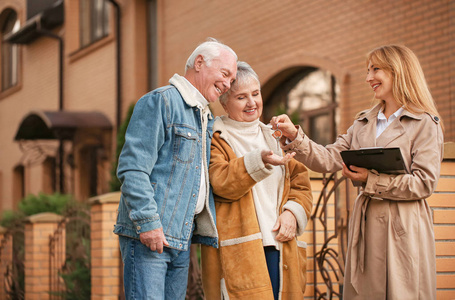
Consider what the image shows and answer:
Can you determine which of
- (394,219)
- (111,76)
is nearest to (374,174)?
(394,219)

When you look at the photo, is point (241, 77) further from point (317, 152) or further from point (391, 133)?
point (391, 133)

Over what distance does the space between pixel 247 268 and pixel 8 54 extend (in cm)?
1866

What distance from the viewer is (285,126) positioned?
3.34 metres

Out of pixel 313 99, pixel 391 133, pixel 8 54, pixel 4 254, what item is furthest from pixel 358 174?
pixel 8 54

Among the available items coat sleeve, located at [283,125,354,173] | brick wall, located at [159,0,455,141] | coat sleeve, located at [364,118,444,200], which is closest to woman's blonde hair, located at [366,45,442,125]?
coat sleeve, located at [364,118,444,200]

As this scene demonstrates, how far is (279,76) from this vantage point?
31.2 ft

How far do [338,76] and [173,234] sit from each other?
5.58 metres

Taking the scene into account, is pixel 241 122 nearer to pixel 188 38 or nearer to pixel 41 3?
pixel 188 38

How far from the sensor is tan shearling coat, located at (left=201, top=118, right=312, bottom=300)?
10.3 ft

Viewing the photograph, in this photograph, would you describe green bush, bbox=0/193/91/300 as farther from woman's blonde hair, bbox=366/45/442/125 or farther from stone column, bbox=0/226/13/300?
woman's blonde hair, bbox=366/45/442/125

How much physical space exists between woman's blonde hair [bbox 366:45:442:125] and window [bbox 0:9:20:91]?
57.6 ft

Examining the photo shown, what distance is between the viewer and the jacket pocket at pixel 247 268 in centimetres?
314

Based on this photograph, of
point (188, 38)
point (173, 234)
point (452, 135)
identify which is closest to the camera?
point (173, 234)

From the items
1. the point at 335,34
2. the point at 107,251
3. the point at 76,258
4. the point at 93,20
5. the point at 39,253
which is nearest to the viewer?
the point at 107,251
